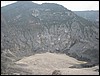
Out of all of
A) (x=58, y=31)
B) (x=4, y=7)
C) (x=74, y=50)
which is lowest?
(x=74, y=50)

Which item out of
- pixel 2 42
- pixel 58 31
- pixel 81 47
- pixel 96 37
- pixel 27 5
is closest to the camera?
pixel 2 42

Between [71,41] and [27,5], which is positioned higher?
[27,5]

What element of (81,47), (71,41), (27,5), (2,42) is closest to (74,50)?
(81,47)

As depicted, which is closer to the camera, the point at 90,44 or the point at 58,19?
the point at 90,44

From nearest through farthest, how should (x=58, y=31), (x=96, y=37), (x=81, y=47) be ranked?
(x=81, y=47), (x=96, y=37), (x=58, y=31)

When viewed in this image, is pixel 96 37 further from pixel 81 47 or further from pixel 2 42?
pixel 2 42

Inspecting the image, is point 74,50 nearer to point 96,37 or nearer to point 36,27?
point 96,37

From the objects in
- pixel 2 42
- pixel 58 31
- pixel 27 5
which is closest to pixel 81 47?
pixel 58 31
